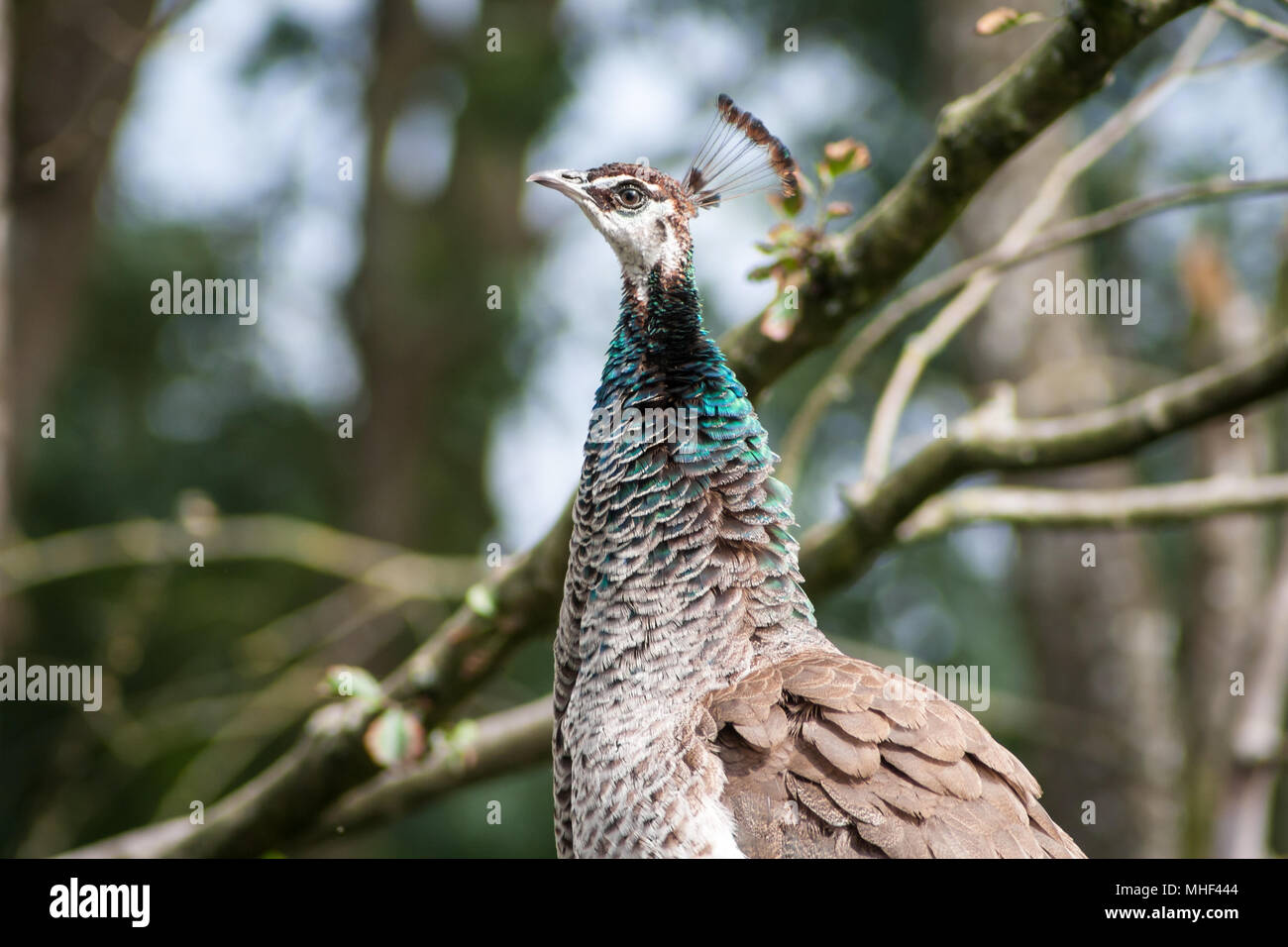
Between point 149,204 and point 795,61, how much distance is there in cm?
564

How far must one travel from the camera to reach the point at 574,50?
31.9ft

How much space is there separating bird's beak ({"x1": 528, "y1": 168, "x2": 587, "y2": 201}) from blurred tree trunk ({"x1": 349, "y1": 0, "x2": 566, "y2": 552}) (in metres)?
5.68

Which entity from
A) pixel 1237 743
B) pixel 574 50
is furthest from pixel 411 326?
pixel 1237 743

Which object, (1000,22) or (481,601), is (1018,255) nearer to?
(1000,22)

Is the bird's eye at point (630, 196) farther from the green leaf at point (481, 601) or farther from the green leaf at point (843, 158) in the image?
the green leaf at point (481, 601)

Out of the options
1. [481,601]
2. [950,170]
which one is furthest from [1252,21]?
[481,601]

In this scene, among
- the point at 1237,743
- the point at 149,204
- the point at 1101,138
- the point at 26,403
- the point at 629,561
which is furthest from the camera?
the point at 149,204

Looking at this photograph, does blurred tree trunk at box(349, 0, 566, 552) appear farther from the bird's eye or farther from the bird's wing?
the bird's wing


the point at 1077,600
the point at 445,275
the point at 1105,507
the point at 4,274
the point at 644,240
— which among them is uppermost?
the point at 445,275

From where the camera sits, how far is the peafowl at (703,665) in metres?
2.57

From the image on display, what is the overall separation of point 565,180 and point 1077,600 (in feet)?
16.1

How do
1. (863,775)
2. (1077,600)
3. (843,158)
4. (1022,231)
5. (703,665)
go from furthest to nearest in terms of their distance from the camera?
(1077,600)
(1022,231)
(843,158)
(703,665)
(863,775)

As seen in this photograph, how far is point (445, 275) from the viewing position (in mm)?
10078
